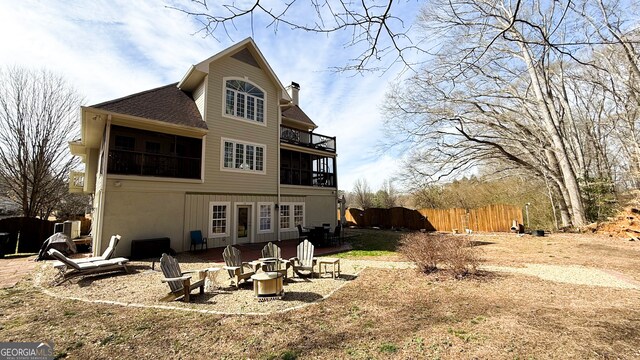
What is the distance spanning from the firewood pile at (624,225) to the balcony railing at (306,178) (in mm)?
14753

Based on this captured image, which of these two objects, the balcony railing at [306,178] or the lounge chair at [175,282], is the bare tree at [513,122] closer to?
the balcony railing at [306,178]

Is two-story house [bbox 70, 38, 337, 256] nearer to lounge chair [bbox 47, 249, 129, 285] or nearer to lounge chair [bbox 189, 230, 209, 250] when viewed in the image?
lounge chair [bbox 189, 230, 209, 250]

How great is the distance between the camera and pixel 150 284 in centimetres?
691

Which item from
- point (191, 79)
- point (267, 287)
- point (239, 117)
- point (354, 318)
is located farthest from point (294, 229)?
point (354, 318)

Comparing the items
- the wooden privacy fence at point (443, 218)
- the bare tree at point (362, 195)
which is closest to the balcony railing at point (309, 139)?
the wooden privacy fence at point (443, 218)

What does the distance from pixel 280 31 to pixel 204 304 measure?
207 inches

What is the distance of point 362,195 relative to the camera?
1366 inches

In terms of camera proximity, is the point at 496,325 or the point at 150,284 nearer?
the point at 496,325

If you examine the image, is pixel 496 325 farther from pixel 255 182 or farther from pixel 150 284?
pixel 255 182

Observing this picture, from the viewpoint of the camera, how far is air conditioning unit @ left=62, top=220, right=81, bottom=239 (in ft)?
43.2

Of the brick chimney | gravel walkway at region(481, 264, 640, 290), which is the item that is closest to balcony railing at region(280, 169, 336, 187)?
the brick chimney

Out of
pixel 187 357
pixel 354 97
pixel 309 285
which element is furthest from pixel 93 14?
pixel 309 285

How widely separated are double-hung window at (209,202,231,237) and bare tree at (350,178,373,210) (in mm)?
20591

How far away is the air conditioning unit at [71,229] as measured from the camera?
1316 centimetres
